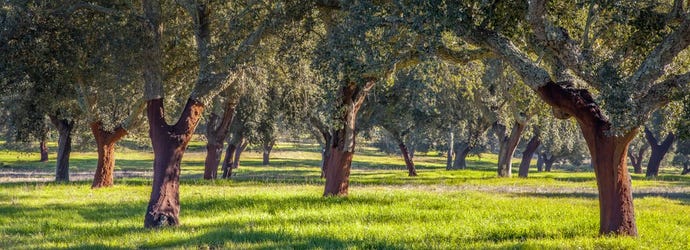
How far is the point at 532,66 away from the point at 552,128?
31.8 metres

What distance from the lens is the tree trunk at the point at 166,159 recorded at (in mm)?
13523

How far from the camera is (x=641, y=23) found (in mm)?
12445

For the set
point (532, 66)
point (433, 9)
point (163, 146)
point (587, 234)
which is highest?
point (433, 9)

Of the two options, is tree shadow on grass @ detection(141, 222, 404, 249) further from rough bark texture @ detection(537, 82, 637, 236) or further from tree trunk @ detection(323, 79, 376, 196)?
tree trunk @ detection(323, 79, 376, 196)

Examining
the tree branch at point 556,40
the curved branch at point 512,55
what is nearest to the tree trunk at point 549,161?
the curved branch at point 512,55

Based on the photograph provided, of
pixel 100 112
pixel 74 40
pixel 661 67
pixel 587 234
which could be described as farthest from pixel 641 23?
pixel 100 112

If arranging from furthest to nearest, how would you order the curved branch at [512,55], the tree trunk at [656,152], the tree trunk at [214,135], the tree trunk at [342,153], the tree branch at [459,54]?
the tree trunk at [656,152], the tree trunk at [214,135], the tree trunk at [342,153], the tree branch at [459,54], the curved branch at [512,55]

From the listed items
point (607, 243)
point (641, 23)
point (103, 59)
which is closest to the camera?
point (607, 243)

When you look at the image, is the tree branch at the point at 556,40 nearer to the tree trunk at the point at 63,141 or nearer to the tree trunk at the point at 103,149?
the tree trunk at the point at 103,149

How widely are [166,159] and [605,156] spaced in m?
9.40

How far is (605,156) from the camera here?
1140cm

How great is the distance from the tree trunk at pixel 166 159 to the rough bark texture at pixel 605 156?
26.1ft

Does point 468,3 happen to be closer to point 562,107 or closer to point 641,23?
point 562,107

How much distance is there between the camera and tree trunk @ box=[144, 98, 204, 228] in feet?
44.4
